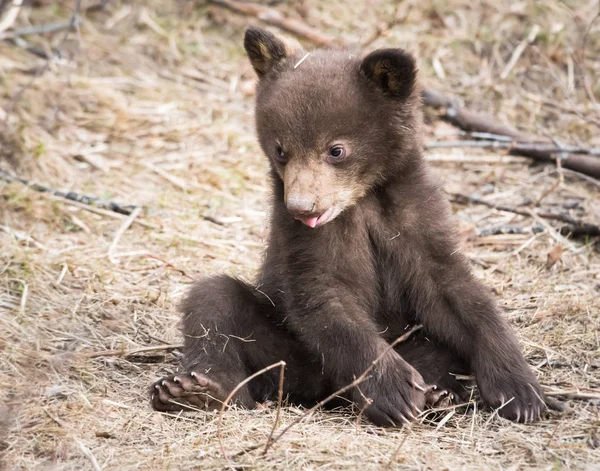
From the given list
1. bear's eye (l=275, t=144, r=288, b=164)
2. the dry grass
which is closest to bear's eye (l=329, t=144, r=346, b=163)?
bear's eye (l=275, t=144, r=288, b=164)

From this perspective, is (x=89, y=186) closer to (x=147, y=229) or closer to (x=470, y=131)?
(x=147, y=229)

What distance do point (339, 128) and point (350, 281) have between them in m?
0.79

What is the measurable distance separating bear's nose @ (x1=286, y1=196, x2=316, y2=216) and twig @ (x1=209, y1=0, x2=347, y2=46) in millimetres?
5246

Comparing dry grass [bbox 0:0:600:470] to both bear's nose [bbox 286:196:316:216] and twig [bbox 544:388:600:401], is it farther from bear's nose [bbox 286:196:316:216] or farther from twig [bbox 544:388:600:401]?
bear's nose [bbox 286:196:316:216]

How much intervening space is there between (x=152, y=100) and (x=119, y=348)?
4.30 meters

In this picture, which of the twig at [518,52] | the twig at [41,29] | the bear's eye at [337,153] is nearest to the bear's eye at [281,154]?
the bear's eye at [337,153]

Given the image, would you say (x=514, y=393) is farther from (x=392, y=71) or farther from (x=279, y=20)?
(x=279, y=20)

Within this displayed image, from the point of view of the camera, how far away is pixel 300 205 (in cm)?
425

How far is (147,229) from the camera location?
691 cm

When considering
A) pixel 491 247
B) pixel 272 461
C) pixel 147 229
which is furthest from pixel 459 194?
pixel 272 461

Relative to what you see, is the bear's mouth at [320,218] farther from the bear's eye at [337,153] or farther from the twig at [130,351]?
the twig at [130,351]

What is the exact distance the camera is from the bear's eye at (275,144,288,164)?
14.8 ft

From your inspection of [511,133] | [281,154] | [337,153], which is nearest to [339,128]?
[337,153]

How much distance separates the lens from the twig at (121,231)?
250 inches
